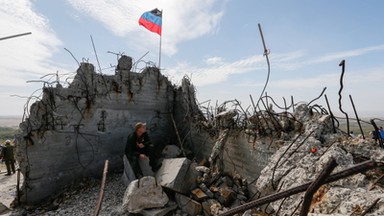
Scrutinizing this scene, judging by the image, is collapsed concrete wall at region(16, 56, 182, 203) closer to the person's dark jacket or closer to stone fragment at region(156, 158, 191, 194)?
the person's dark jacket

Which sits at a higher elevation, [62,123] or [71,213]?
[62,123]

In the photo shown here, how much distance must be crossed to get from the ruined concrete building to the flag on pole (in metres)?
1.70

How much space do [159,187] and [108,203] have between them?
165cm

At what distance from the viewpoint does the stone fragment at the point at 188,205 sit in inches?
214

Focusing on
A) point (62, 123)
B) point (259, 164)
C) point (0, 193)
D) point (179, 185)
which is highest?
point (62, 123)

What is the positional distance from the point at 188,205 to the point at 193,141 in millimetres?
3421

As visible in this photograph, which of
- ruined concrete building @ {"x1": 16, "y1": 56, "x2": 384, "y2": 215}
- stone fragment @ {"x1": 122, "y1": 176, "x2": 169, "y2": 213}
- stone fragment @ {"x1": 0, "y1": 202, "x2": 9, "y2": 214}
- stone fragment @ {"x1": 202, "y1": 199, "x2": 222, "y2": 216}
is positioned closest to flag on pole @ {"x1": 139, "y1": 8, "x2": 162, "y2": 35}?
ruined concrete building @ {"x1": 16, "y1": 56, "x2": 384, "y2": 215}

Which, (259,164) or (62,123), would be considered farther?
(62,123)

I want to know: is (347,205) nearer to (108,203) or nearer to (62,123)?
(108,203)

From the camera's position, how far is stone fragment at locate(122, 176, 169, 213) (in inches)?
212

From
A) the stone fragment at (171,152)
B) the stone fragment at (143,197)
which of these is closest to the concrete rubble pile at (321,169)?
the stone fragment at (143,197)

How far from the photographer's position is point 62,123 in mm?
7312

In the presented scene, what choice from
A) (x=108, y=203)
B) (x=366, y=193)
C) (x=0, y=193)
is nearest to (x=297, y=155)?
(x=366, y=193)

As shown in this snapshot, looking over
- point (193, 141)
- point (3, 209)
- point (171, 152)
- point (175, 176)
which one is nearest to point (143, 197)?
point (175, 176)
